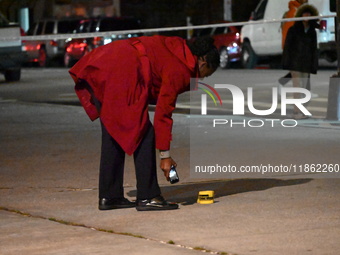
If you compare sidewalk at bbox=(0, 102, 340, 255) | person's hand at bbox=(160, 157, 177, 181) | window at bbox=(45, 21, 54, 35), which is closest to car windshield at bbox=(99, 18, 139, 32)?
window at bbox=(45, 21, 54, 35)

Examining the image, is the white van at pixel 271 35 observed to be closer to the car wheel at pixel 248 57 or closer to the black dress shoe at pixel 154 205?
the car wheel at pixel 248 57

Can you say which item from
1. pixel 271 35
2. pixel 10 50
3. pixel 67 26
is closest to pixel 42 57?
pixel 67 26

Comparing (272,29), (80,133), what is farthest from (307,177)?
(272,29)

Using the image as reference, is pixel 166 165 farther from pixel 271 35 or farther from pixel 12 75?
pixel 271 35

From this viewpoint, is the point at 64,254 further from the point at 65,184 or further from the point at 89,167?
the point at 89,167

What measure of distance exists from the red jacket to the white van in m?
16.7

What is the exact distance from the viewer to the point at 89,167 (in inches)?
408

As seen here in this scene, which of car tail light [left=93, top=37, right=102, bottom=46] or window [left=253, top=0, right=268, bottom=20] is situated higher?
window [left=253, top=0, right=268, bottom=20]

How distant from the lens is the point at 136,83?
760 cm

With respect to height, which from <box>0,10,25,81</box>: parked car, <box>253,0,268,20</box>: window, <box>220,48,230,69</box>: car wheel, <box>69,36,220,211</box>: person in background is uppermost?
<box>69,36,220,211</box>: person in background

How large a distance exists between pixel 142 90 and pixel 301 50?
7363 mm

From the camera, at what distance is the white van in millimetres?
24484

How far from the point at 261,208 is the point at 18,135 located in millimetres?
6103

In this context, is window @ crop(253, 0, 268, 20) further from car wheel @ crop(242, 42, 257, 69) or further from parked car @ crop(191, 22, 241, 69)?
parked car @ crop(191, 22, 241, 69)
